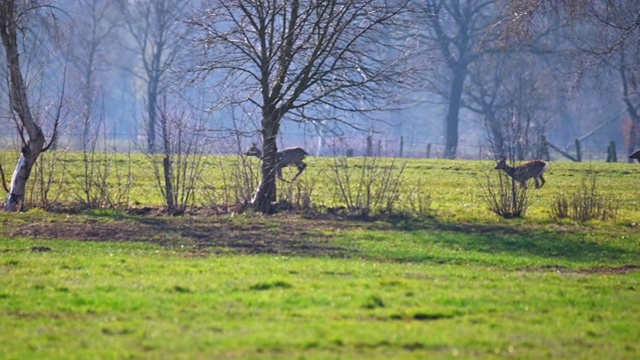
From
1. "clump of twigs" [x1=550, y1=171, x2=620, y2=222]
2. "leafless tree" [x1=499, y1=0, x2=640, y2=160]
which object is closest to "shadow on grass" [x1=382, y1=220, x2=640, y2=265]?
"clump of twigs" [x1=550, y1=171, x2=620, y2=222]

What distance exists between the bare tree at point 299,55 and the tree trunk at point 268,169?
23mm

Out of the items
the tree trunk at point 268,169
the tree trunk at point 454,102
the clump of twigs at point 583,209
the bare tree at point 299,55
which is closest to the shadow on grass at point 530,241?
the clump of twigs at point 583,209

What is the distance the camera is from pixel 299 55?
2305 cm

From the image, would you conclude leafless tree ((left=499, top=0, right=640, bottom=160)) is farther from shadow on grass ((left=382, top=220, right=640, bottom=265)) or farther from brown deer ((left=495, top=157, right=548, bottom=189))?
shadow on grass ((left=382, top=220, right=640, bottom=265))

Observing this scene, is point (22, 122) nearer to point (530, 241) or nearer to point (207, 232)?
point (207, 232)

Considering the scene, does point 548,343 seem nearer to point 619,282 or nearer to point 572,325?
point 572,325

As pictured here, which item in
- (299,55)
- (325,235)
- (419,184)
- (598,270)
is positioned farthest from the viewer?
(419,184)

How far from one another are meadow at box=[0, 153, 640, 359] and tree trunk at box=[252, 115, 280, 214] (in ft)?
1.73

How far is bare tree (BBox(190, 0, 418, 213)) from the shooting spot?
72.9 feet

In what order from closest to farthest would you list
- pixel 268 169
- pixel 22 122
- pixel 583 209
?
1. pixel 583 209
2. pixel 22 122
3. pixel 268 169

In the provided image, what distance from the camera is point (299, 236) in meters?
18.5

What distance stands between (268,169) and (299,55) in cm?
283

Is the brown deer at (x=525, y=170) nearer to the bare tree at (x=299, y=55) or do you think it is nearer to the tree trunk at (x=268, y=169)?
the bare tree at (x=299, y=55)

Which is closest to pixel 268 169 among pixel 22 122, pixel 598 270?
pixel 22 122
